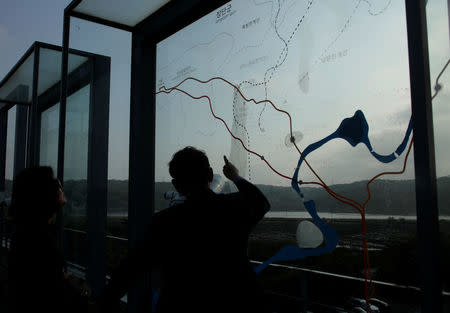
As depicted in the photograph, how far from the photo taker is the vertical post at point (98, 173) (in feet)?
11.8

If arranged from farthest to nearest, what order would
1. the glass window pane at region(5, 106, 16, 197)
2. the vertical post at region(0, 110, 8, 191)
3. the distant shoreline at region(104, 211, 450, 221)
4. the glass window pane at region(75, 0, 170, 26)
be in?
1. the vertical post at region(0, 110, 8, 191)
2. the glass window pane at region(5, 106, 16, 197)
3. the glass window pane at region(75, 0, 170, 26)
4. the distant shoreline at region(104, 211, 450, 221)

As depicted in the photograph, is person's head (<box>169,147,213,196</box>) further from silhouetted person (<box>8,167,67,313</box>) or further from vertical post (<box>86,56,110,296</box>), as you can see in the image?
vertical post (<box>86,56,110,296</box>)

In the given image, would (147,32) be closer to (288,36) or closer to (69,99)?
(69,99)

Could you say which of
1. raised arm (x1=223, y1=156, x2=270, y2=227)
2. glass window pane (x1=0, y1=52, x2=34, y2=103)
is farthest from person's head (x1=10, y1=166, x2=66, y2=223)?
glass window pane (x1=0, y1=52, x2=34, y2=103)

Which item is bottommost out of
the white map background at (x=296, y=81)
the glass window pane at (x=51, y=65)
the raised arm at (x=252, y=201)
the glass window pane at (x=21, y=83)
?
the raised arm at (x=252, y=201)

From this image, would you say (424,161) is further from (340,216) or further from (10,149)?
(10,149)

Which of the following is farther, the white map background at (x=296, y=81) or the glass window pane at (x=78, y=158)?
the glass window pane at (x=78, y=158)

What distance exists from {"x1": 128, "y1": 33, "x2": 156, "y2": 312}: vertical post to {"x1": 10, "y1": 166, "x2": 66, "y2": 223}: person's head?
128cm

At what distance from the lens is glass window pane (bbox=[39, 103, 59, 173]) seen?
13.7 feet

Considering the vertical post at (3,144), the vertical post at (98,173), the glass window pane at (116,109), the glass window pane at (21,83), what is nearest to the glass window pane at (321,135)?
the glass window pane at (116,109)

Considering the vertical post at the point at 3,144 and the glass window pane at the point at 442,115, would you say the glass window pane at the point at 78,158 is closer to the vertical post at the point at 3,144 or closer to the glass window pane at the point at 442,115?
the glass window pane at the point at 442,115

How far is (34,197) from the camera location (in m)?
1.78

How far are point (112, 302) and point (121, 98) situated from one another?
7.65 feet

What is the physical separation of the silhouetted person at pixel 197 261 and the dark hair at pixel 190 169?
79mm
